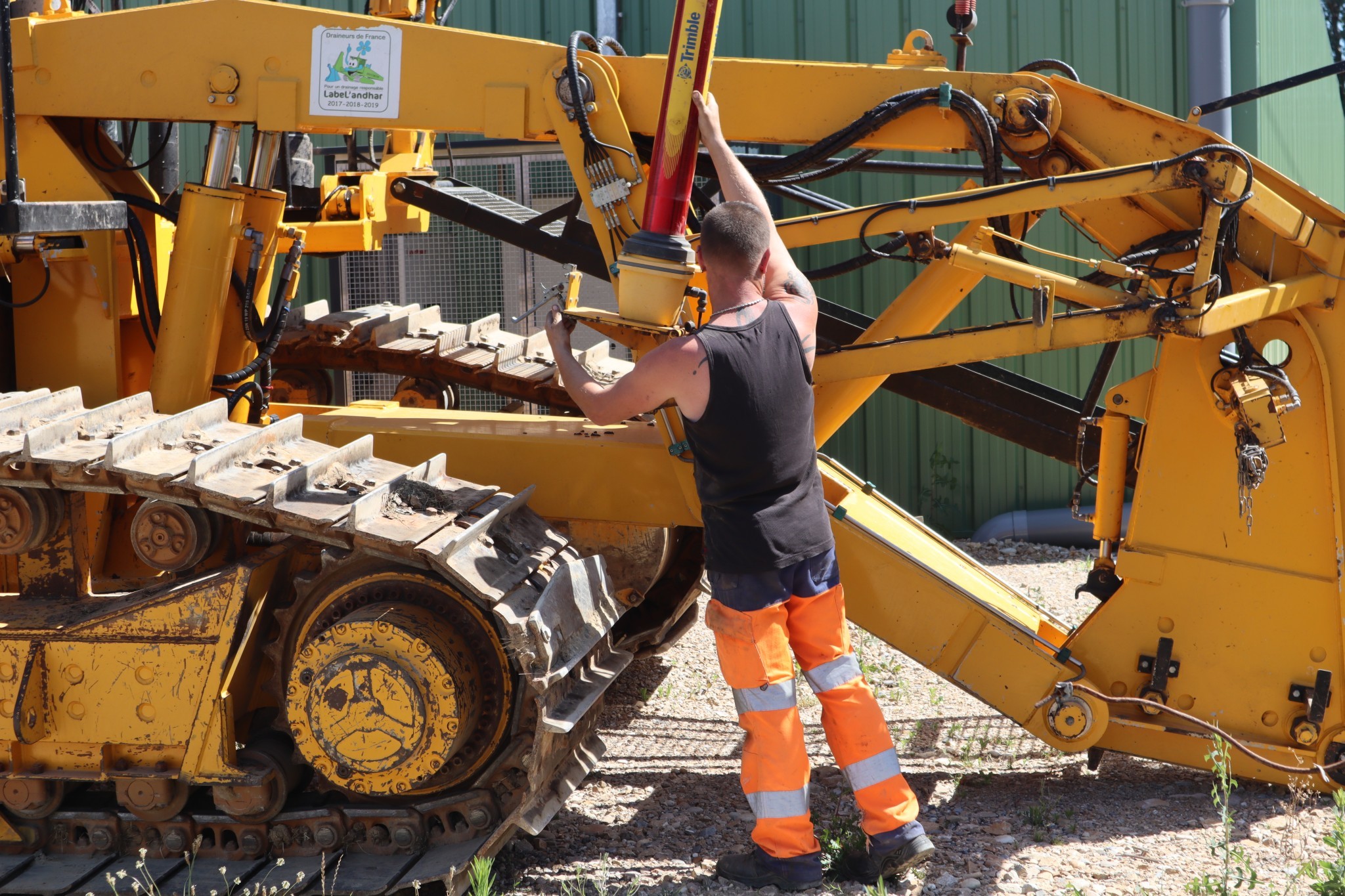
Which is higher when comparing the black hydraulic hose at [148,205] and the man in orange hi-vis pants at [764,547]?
the black hydraulic hose at [148,205]

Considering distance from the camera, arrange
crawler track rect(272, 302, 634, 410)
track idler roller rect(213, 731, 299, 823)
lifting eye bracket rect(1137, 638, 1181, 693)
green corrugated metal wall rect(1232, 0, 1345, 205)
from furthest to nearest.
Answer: green corrugated metal wall rect(1232, 0, 1345, 205) → crawler track rect(272, 302, 634, 410) → lifting eye bracket rect(1137, 638, 1181, 693) → track idler roller rect(213, 731, 299, 823)

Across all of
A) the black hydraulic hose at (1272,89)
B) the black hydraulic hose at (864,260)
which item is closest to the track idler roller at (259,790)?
the black hydraulic hose at (864,260)

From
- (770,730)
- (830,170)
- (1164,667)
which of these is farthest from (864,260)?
(770,730)

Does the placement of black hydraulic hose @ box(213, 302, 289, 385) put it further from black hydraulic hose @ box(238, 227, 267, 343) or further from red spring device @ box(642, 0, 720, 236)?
red spring device @ box(642, 0, 720, 236)

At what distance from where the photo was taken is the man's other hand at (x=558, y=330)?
12.5 ft

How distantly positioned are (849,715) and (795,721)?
0.19 metres

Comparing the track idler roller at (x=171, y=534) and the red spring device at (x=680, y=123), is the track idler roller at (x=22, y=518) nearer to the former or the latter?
the track idler roller at (x=171, y=534)

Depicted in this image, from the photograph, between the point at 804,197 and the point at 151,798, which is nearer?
the point at 151,798

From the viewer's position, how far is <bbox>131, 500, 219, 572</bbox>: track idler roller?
13.0 feet

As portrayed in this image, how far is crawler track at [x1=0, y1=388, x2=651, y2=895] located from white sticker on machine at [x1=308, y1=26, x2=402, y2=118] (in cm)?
117

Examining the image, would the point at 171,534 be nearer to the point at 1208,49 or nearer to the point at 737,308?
the point at 737,308

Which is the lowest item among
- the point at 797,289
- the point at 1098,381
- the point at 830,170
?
the point at 1098,381

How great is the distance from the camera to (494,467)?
4648mm

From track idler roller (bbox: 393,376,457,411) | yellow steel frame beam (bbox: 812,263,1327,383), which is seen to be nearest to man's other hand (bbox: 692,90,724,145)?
yellow steel frame beam (bbox: 812,263,1327,383)
